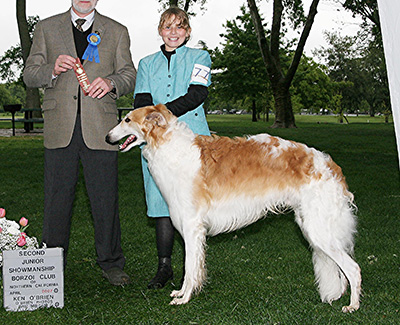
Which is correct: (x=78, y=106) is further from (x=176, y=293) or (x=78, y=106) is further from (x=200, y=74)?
(x=176, y=293)

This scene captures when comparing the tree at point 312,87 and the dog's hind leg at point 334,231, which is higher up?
the tree at point 312,87

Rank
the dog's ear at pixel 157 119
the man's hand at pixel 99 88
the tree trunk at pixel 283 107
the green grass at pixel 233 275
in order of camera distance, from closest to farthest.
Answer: the green grass at pixel 233 275 < the dog's ear at pixel 157 119 < the man's hand at pixel 99 88 < the tree trunk at pixel 283 107

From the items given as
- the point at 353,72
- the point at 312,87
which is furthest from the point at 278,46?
the point at 353,72

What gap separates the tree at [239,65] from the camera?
41.2 metres

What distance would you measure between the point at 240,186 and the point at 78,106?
5.17 feet

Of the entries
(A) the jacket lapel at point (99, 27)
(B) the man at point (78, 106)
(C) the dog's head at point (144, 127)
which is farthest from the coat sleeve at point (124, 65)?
(C) the dog's head at point (144, 127)

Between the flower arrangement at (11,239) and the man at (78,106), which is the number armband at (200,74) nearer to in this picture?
the man at (78,106)

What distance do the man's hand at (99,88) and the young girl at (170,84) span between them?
11.2 inches

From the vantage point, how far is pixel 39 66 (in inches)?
166

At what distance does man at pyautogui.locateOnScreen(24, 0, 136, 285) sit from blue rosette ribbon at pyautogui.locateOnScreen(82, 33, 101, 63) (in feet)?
0.10

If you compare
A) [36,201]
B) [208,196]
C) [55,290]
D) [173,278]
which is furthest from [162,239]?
[36,201]

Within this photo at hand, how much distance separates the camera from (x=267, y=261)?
5.27 metres

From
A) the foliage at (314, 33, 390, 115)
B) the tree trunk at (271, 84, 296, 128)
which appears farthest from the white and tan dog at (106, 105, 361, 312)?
the foliage at (314, 33, 390, 115)

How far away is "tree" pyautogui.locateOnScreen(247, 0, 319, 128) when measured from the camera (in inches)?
1023
